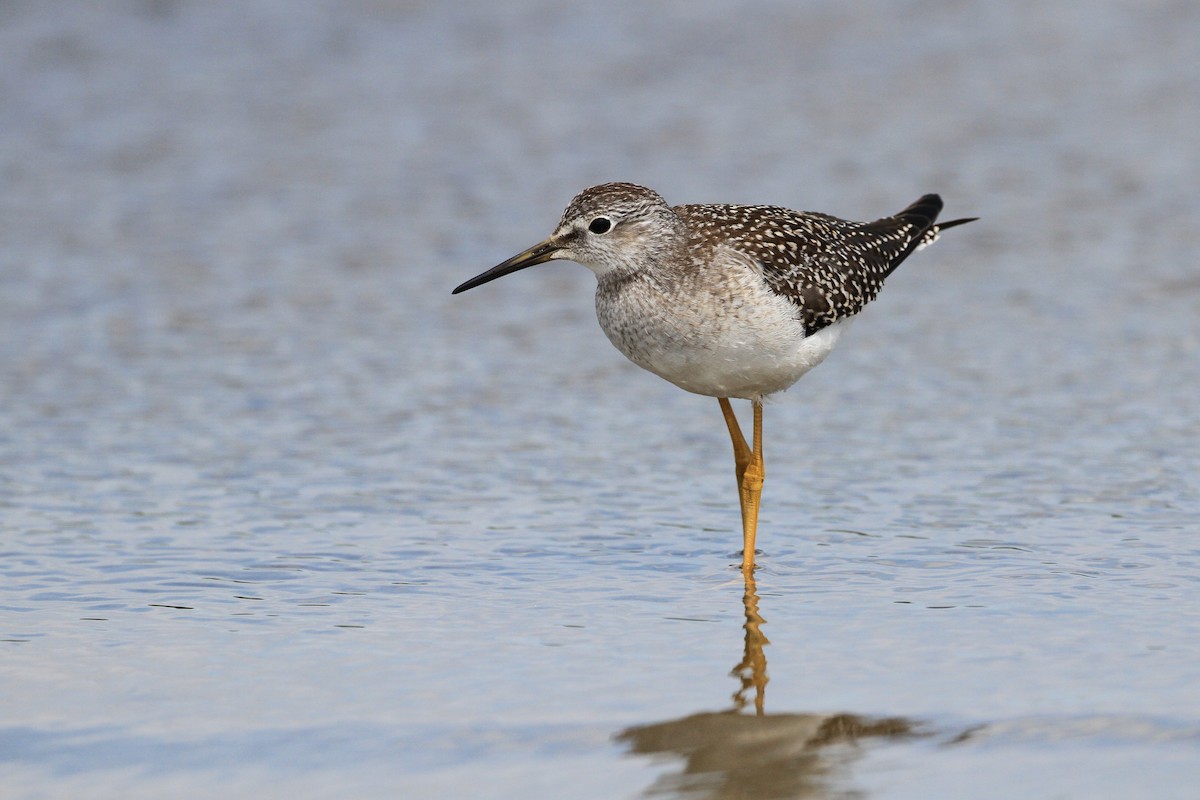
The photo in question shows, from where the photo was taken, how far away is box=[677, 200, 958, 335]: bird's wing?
779 centimetres

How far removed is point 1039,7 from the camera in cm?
1717

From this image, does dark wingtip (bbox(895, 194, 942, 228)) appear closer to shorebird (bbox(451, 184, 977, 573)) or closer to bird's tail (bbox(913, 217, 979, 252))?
bird's tail (bbox(913, 217, 979, 252))

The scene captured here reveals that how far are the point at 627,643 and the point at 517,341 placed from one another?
14.9ft

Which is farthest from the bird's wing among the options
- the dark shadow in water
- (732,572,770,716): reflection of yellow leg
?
the dark shadow in water

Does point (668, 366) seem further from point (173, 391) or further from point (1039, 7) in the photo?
point (1039, 7)

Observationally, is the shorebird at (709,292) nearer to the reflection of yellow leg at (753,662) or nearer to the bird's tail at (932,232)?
the reflection of yellow leg at (753,662)

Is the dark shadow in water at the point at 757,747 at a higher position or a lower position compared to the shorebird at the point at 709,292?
lower

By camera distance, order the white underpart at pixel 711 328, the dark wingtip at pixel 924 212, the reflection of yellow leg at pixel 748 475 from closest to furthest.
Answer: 1. the reflection of yellow leg at pixel 748 475
2. the white underpart at pixel 711 328
3. the dark wingtip at pixel 924 212

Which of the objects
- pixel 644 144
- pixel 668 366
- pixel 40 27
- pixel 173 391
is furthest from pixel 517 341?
pixel 40 27

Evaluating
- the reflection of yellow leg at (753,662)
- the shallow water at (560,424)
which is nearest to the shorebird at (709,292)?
the reflection of yellow leg at (753,662)

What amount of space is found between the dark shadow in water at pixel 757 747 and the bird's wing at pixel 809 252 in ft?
8.76

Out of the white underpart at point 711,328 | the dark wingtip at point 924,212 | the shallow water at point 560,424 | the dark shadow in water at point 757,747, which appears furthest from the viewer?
the dark wingtip at point 924,212

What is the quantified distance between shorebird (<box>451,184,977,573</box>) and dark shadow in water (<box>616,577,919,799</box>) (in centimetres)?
170

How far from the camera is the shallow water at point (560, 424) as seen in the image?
5332mm
